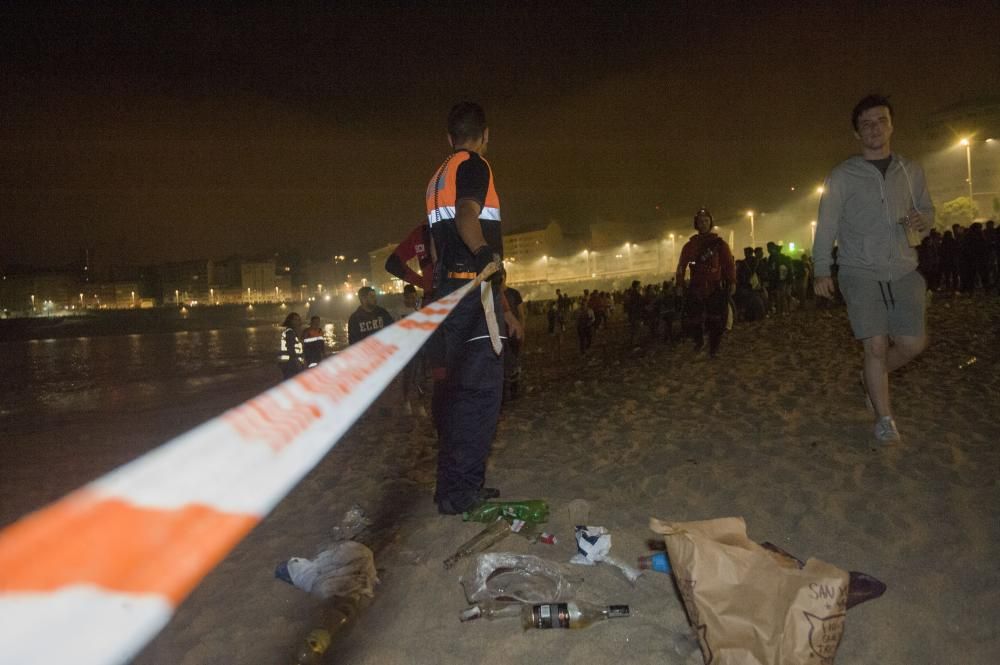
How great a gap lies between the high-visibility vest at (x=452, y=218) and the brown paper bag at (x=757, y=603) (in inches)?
77.2

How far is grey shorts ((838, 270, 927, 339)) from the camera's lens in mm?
3725

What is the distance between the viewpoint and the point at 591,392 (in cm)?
722

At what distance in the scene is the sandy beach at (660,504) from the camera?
2170 millimetres

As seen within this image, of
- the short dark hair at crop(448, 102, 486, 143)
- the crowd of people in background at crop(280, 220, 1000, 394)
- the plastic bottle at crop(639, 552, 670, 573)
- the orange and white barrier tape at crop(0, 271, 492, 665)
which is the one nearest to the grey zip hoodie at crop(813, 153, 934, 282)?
the short dark hair at crop(448, 102, 486, 143)

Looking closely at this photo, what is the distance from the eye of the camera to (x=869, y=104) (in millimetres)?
3809

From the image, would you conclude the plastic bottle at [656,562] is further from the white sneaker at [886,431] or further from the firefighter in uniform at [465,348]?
the white sneaker at [886,431]

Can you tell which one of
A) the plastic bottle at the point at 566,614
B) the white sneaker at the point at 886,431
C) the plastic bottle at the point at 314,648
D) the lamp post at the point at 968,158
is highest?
the lamp post at the point at 968,158

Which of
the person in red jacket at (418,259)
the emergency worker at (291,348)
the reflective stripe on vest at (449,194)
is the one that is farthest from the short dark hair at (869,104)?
the emergency worker at (291,348)

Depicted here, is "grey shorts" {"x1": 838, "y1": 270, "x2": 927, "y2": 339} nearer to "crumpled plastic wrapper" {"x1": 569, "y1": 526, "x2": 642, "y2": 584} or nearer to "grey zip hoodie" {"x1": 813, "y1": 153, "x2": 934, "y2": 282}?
"grey zip hoodie" {"x1": 813, "y1": 153, "x2": 934, "y2": 282}

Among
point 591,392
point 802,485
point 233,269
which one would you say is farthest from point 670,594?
point 233,269

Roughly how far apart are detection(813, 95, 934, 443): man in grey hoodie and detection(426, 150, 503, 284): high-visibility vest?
89.6 inches

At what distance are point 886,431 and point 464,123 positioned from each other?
336 centimetres

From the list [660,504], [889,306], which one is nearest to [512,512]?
[660,504]

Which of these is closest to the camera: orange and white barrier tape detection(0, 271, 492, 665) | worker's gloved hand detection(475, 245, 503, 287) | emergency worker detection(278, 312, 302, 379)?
orange and white barrier tape detection(0, 271, 492, 665)
